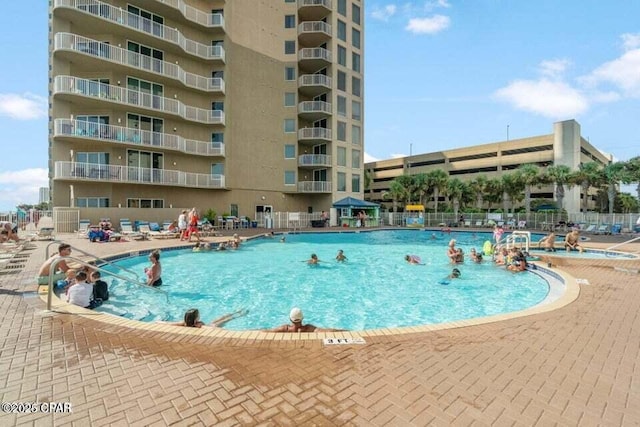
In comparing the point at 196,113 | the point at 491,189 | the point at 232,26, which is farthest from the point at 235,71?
the point at 491,189

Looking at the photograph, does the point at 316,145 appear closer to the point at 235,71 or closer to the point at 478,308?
the point at 235,71

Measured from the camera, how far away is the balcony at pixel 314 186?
30984 millimetres

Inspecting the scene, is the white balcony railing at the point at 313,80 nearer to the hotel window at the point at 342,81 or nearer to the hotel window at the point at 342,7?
the hotel window at the point at 342,81

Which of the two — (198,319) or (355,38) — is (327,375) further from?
(355,38)

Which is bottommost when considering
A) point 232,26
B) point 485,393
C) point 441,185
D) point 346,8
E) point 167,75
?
point 485,393

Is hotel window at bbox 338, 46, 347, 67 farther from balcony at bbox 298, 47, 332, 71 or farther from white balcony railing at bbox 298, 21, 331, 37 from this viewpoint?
white balcony railing at bbox 298, 21, 331, 37

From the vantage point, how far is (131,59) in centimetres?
2080

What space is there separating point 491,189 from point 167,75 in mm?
39880

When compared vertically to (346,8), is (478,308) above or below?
below

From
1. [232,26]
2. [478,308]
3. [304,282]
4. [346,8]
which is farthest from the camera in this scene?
[346,8]

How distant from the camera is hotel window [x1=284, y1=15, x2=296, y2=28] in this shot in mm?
30844

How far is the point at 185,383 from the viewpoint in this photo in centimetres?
304

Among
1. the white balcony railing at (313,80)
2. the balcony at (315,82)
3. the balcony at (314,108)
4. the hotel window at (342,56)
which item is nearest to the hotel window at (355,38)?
the hotel window at (342,56)

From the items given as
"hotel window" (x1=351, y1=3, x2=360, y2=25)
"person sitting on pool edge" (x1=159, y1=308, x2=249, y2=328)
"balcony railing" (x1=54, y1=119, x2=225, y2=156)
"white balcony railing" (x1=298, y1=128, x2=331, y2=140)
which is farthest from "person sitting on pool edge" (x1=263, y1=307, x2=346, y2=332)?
"hotel window" (x1=351, y1=3, x2=360, y2=25)
